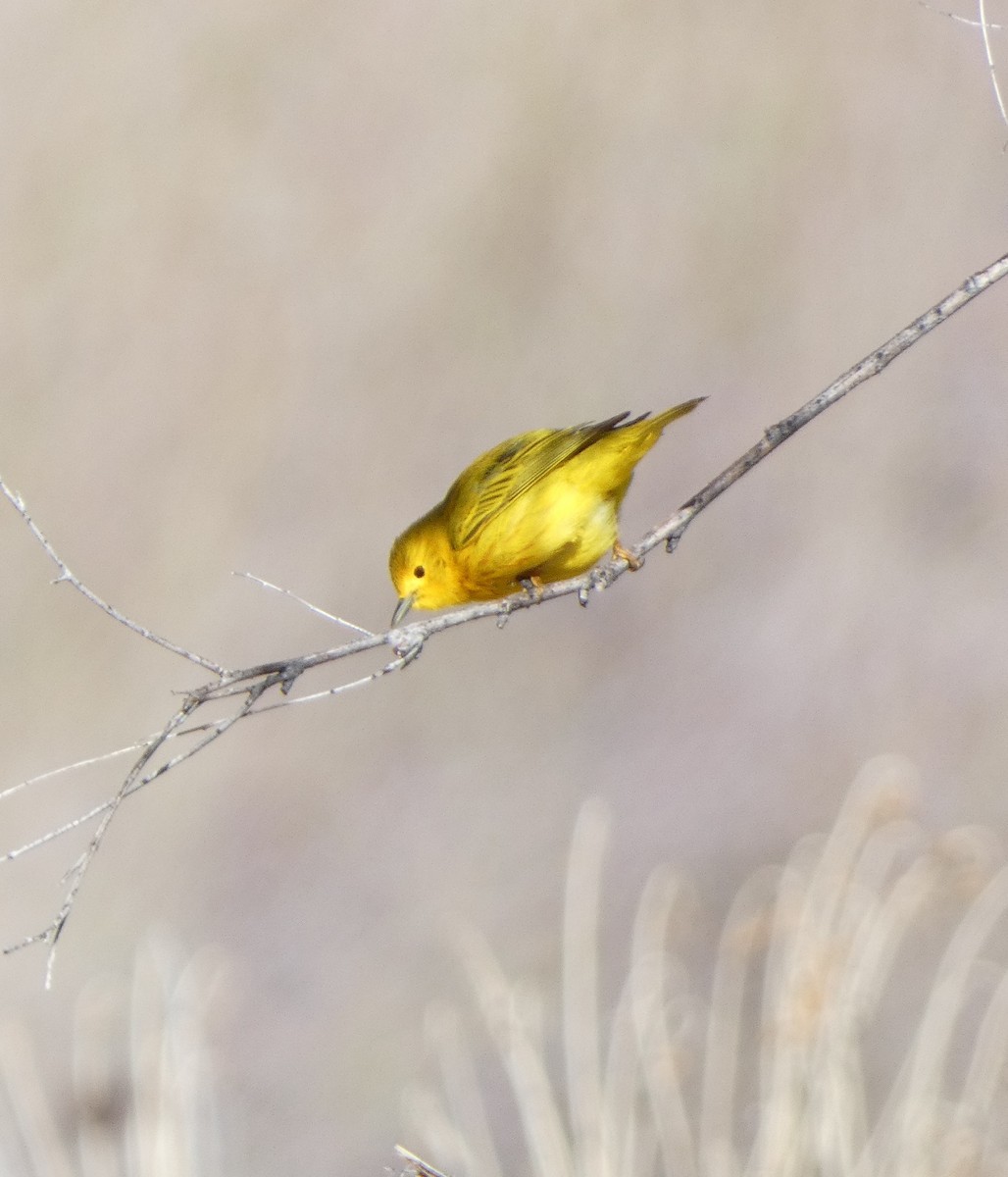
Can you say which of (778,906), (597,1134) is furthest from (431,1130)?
(778,906)

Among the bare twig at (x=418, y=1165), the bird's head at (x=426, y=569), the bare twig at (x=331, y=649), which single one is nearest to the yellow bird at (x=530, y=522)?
the bird's head at (x=426, y=569)

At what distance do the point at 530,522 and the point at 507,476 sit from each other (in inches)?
9.9

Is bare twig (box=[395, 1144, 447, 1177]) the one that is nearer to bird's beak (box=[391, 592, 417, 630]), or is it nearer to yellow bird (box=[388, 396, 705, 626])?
yellow bird (box=[388, 396, 705, 626])

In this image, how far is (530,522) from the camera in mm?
3293

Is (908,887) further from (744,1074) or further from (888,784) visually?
(744,1074)

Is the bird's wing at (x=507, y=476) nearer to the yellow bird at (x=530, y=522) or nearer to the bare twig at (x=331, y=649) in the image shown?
the yellow bird at (x=530, y=522)

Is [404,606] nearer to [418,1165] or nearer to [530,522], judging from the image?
[530,522]

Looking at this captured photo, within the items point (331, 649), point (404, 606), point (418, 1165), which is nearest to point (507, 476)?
point (404, 606)

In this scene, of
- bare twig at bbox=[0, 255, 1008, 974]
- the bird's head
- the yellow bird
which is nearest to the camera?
bare twig at bbox=[0, 255, 1008, 974]

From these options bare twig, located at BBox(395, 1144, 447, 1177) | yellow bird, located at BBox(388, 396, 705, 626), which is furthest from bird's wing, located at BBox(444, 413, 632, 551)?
bare twig, located at BBox(395, 1144, 447, 1177)

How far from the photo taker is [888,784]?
396 cm

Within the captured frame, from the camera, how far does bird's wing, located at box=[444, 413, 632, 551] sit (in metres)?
3.35

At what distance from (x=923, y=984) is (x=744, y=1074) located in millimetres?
983

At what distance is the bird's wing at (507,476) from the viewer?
11.0ft
